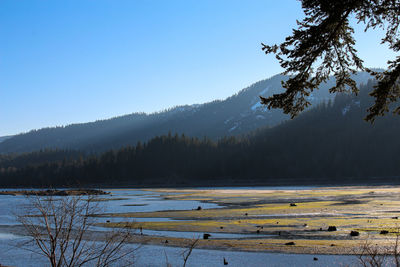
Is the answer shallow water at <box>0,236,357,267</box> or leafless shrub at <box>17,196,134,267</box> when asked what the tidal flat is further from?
leafless shrub at <box>17,196,134,267</box>

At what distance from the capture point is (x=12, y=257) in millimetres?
20109

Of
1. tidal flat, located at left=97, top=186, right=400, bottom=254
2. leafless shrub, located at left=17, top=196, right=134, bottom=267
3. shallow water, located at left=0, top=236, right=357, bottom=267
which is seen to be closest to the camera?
leafless shrub, located at left=17, top=196, right=134, bottom=267

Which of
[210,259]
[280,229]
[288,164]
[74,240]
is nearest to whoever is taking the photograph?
[210,259]

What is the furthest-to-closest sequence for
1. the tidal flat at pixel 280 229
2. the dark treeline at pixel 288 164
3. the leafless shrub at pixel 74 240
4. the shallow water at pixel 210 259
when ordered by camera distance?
the dark treeline at pixel 288 164
the tidal flat at pixel 280 229
the shallow water at pixel 210 259
the leafless shrub at pixel 74 240

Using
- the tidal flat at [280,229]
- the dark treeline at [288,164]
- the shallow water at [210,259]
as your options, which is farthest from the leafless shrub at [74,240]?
the dark treeline at [288,164]

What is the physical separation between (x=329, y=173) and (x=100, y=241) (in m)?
153

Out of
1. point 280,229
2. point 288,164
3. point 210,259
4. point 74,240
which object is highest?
point 288,164

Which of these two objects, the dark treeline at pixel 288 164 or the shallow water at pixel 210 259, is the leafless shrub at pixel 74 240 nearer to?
the shallow water at pixel 210 259

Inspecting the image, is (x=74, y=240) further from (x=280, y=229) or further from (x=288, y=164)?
(x=288, y=164)

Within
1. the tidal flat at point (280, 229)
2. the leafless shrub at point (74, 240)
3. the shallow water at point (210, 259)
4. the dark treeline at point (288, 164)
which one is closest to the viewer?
the leafless shrub at point (74, 240)

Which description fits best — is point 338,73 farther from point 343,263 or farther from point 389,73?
point 343,263

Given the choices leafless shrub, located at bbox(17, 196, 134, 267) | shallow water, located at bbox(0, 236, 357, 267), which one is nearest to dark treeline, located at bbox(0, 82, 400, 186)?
shallow water, located at bbox(0, 236, 357, 267)

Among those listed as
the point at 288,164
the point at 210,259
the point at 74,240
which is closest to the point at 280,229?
the point at 210,259

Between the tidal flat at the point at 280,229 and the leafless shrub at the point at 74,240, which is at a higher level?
the leafless shrub at the point at 74,240
